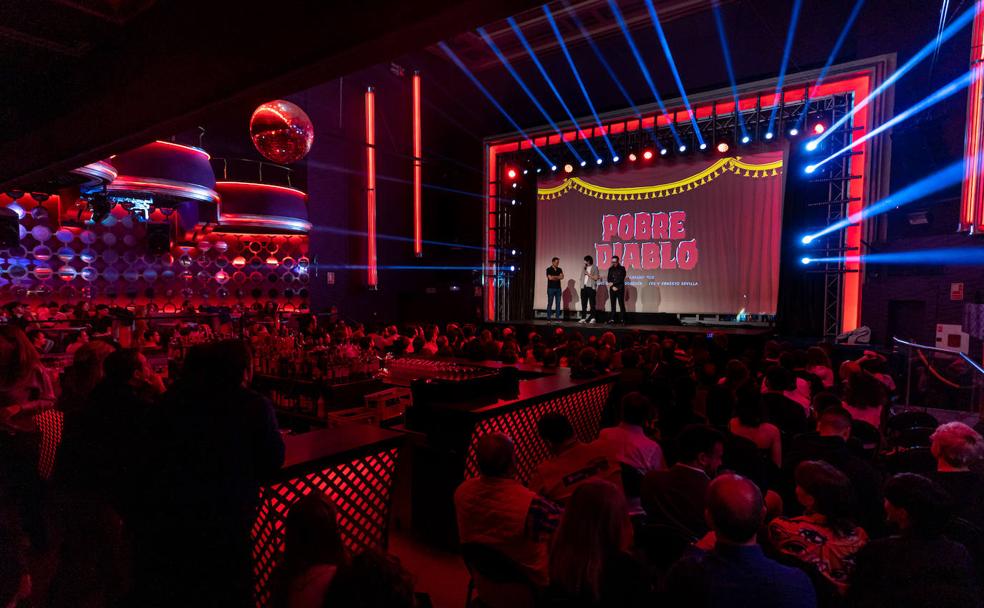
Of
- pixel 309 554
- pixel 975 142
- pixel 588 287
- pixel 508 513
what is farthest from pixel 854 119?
pixel 309 554

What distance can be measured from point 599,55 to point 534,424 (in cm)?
1143

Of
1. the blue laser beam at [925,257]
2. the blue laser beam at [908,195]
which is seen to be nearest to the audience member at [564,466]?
the blue laser beam at [925,257]

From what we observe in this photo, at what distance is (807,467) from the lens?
2182mm

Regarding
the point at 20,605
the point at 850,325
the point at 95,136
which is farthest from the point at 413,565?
the point at 850,325

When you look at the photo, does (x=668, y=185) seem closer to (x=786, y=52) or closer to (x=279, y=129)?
(x=786, y=52)

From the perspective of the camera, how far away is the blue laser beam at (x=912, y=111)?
8.12m

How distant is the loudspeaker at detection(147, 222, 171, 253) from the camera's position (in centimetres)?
1257

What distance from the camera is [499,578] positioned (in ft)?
6.84

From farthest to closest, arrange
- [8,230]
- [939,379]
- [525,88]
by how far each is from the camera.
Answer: [525,88]
[8,230]
[939,379]

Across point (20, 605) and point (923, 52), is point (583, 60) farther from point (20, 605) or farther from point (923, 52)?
point (20, 605)

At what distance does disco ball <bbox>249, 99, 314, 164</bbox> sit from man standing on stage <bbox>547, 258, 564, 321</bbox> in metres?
9.44

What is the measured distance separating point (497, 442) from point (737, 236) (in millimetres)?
10652

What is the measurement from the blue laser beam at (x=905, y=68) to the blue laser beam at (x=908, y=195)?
1.58 m

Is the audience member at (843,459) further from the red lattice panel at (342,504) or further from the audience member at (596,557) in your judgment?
the red lattice panel at (342,504)
